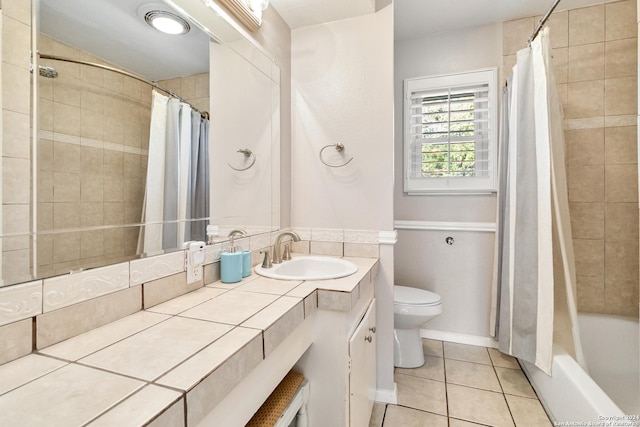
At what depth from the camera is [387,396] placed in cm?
169

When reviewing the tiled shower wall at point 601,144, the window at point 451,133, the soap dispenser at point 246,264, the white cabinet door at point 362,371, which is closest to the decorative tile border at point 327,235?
the white cabinet door at point 362,371

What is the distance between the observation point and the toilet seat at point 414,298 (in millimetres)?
1934

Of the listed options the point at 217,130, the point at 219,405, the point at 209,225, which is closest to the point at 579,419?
the point at 219,405

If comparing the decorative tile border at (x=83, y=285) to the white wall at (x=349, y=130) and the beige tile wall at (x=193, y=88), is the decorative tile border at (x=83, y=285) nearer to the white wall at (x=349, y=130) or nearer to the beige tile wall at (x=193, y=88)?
the beige tile wall at (x=193, y=88)

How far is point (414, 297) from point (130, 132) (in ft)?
6.15

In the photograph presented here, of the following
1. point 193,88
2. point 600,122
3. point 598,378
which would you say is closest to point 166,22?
point 193,88

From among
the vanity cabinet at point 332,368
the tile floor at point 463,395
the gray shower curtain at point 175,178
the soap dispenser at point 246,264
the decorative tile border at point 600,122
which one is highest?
the decorative tile border at point 600,122

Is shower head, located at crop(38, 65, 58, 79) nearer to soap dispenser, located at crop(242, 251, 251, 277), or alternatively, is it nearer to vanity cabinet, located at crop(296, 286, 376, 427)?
soap dispenser, located at crop(242, 251, 251, 277)

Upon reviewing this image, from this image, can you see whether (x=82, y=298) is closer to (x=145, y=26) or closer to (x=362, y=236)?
(x=145, y=26)

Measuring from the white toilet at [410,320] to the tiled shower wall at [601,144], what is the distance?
1.15 meters

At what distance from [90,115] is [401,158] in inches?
84.5

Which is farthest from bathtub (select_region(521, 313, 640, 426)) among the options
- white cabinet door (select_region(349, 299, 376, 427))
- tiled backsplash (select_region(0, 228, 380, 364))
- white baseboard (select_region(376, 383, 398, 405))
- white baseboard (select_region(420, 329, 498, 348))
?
tiled backsplash (select_region(0, 228, 380, 364))

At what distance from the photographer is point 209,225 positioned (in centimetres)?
124

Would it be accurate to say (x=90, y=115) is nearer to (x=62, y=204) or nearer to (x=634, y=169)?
(x=62, y=204)
